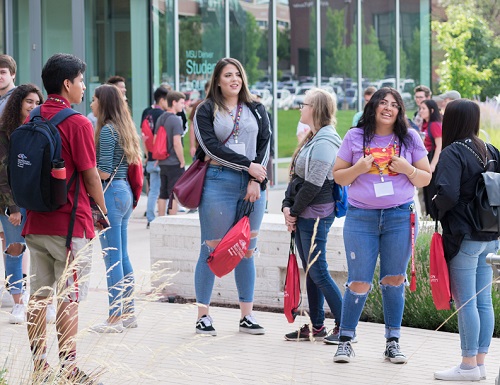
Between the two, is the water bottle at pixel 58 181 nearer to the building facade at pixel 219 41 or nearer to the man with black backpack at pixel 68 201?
the man with black backpack at pixel 68 201

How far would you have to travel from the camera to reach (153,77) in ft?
65.6

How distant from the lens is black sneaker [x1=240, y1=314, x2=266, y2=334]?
7664 millimetres

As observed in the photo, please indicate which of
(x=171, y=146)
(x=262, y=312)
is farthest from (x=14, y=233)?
(x=171, y=146)

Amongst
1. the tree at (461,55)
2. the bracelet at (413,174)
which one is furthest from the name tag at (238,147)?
the tree at (461,55)

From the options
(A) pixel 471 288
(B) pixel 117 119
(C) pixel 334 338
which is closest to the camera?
(A) pixel 471 288

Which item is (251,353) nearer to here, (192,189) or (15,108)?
(192,189)

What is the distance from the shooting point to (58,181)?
5.73 meters

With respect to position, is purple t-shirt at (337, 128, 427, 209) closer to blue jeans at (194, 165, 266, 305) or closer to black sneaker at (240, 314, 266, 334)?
blue jeans at (194, 165, 266, 305)

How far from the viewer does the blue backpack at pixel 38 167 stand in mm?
5715

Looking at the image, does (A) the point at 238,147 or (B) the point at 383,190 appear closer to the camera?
(B) the point at 383,190

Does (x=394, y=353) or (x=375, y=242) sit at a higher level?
(x=375, y=242)

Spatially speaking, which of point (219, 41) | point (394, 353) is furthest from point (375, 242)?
point (219, 41)

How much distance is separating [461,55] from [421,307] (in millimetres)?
22808

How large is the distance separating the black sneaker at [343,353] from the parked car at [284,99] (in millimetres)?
15848
